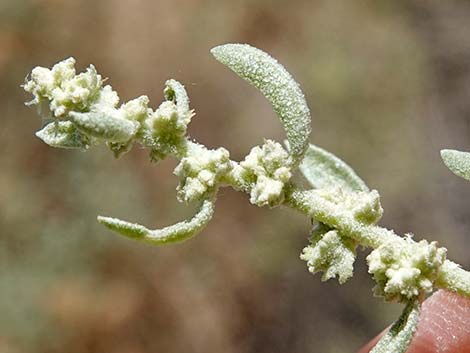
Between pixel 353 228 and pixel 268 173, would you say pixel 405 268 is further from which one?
pixel 268 173

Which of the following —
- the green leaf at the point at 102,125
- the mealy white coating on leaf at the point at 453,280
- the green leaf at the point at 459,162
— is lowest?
the mealy white coating on leaf at the point at 453,280

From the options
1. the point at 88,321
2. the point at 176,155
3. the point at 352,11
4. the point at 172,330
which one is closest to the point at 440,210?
the point at 352,11

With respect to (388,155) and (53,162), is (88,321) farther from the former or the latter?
(388,155)

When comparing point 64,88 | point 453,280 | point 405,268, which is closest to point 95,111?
point 64,88

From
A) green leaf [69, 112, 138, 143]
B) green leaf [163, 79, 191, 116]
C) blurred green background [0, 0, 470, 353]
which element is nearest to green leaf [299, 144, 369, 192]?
green leaf [163, 79, 191, 116]

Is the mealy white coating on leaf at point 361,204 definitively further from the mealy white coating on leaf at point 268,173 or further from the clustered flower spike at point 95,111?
the clustered flower spike at point 95,111

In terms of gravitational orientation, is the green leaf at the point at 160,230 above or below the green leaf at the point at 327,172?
below

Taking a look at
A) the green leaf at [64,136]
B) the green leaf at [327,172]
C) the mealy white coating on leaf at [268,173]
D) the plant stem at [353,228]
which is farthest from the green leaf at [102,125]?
the green leaf at [327,172]

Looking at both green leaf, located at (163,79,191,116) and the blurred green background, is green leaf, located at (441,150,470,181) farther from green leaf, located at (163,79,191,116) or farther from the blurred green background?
the blurred green background
